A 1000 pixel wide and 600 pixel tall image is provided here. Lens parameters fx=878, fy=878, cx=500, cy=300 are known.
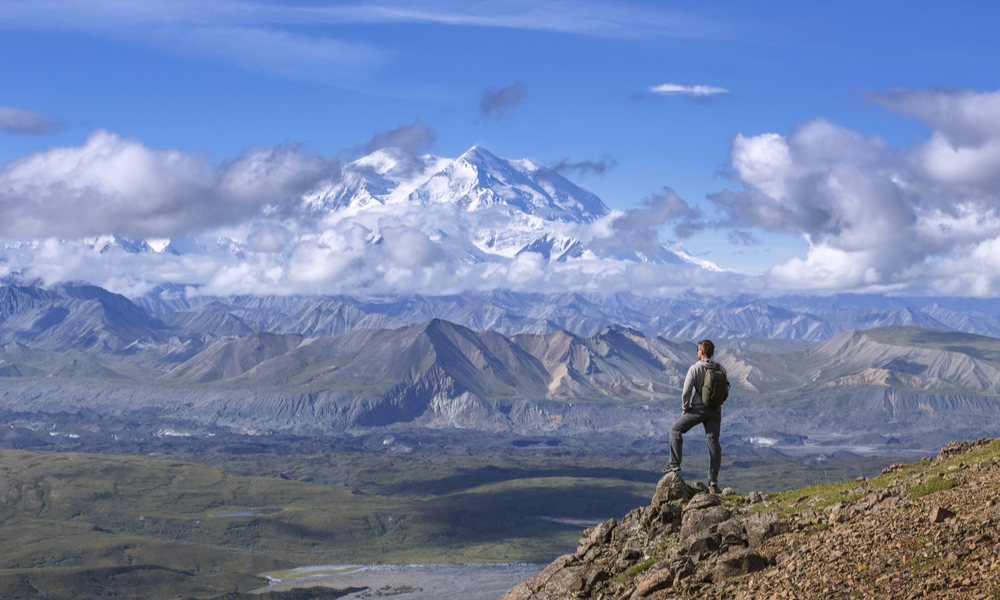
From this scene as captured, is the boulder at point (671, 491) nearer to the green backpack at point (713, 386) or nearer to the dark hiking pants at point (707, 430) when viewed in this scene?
the dark hiking pants at point (707, 430)

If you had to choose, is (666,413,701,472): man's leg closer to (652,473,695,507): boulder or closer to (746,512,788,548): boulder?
(652,473,695,507): boulder

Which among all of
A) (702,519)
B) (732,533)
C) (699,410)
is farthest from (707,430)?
(732,533)

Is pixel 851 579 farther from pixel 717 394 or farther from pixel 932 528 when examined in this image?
pixel 717 394

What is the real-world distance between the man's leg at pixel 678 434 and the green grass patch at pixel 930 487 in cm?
647

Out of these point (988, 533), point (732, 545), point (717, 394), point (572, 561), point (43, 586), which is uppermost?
point (717, 394)

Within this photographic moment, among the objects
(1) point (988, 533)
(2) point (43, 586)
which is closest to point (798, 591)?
(1) point (988, 533)

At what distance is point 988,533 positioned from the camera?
1970cm

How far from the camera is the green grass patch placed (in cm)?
2481

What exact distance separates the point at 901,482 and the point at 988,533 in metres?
7.60

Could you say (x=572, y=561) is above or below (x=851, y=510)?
below

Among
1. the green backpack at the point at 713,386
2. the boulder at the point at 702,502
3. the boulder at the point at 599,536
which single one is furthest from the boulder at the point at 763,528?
the boulder at the point at 599,536

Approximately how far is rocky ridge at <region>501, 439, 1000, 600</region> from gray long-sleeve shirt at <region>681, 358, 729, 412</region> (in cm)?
295

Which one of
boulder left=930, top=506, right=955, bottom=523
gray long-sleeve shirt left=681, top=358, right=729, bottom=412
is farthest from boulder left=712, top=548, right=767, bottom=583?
gray long-sleeve shirt left=681, top=358, right=729, bottom=412

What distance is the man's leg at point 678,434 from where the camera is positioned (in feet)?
92.6
